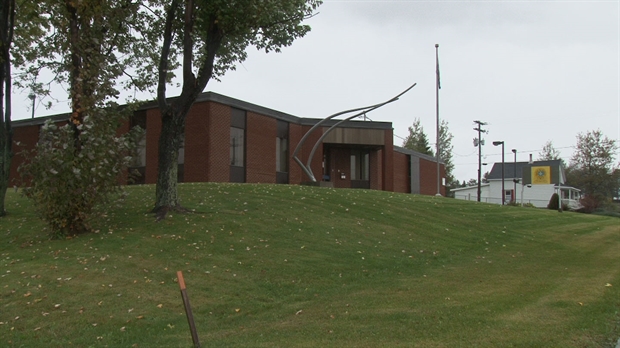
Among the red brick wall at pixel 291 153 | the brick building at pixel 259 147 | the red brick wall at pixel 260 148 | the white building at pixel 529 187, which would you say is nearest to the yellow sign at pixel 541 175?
the white building at pixel 529 187

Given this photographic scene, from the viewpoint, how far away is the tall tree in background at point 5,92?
15.5 meters

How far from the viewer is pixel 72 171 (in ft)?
38.3

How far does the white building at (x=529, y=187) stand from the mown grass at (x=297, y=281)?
1442 inches

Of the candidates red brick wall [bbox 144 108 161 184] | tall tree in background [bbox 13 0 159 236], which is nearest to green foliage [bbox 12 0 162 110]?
tall tree in background [bbox 13 0 159 236]

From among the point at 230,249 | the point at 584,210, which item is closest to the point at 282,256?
the point at 230,249

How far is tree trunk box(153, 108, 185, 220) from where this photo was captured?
44.7ft

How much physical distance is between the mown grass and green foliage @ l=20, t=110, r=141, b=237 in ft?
A: 1.83

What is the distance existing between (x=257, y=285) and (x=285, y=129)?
21.9 m

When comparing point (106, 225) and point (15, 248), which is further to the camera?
point (106, 225)

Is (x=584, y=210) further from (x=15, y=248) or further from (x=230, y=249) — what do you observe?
(x=15, y=248)

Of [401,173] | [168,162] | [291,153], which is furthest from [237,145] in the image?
[401,173]

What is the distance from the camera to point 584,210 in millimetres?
41719

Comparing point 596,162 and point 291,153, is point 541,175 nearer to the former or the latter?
point 596,162

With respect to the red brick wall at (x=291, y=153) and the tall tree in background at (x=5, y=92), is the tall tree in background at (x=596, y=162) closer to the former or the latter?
the red brick wall at (x=291, y=153)
